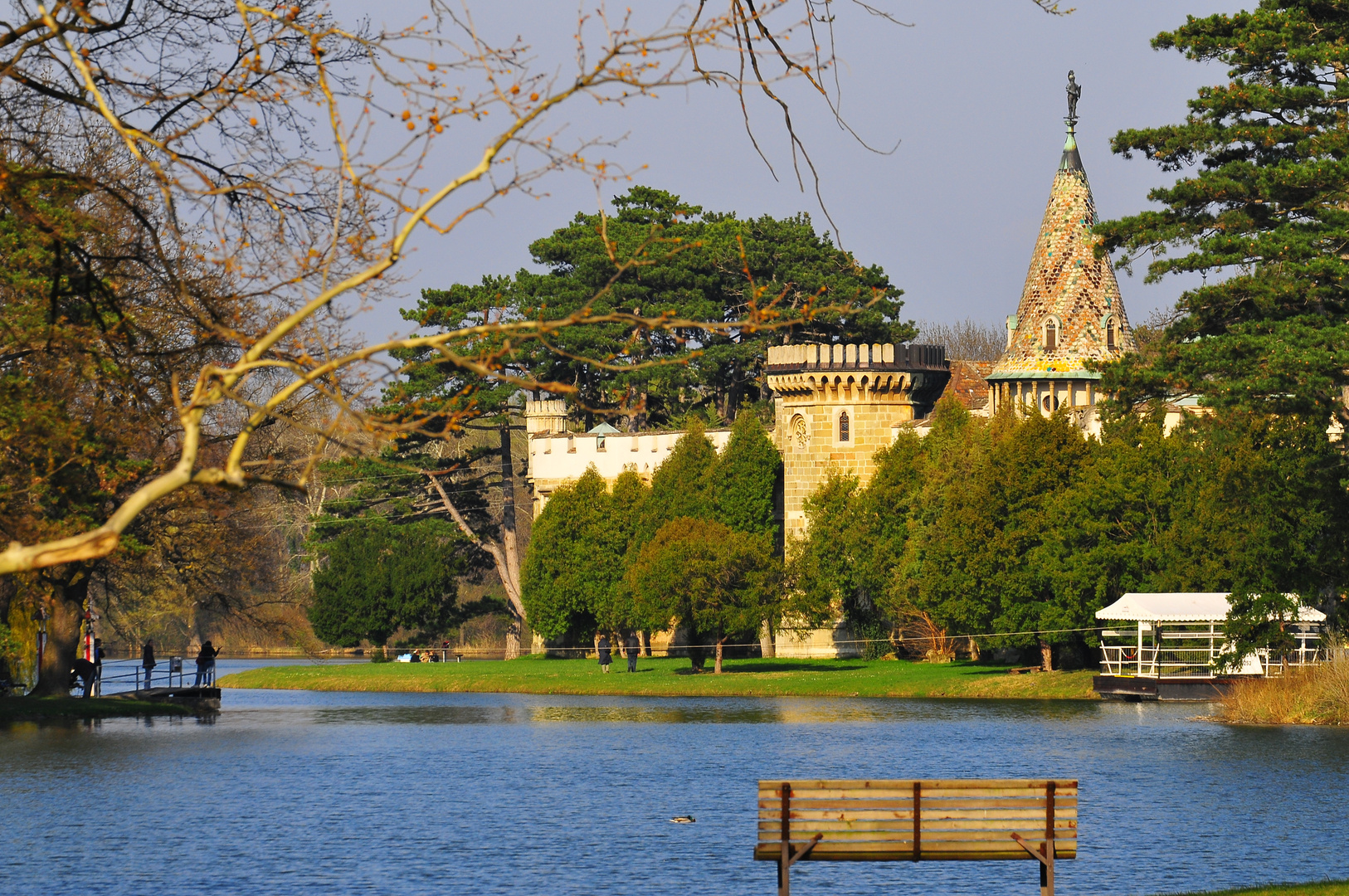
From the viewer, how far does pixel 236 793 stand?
26938 mm

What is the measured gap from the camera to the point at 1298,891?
1470 cm

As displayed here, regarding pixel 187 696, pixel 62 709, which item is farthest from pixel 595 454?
pixel 62 709

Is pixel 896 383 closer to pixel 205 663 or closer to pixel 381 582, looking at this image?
pixel 381 582

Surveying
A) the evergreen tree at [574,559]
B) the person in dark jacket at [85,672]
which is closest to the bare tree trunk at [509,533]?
the evergreen tree at [574,559]

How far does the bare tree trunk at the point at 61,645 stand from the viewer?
4000cm

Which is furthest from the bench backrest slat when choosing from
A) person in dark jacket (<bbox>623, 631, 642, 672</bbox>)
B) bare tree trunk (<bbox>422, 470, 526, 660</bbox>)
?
bare tree trunk (<bbox>422, 470, 526, 660</bbox>)

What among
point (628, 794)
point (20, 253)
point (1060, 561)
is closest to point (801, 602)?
point (1060, 561)

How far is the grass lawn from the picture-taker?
47.4 metres

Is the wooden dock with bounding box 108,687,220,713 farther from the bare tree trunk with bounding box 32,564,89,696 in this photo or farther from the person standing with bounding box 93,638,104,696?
the bare tree trunk with bounding box 32,564,89,696

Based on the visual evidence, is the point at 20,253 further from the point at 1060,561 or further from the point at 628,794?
the point at 1060,561

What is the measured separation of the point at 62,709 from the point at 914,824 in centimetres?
2833

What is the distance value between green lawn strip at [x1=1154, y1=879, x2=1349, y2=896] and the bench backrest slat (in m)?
1.45

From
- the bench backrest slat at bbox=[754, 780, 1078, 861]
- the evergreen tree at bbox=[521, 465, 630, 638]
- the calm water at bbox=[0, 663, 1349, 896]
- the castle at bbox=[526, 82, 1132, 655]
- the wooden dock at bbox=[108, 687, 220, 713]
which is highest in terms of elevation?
the castle at bbox=[526, 82, 1132, 655]

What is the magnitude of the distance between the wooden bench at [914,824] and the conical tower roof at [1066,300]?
45865 mm
